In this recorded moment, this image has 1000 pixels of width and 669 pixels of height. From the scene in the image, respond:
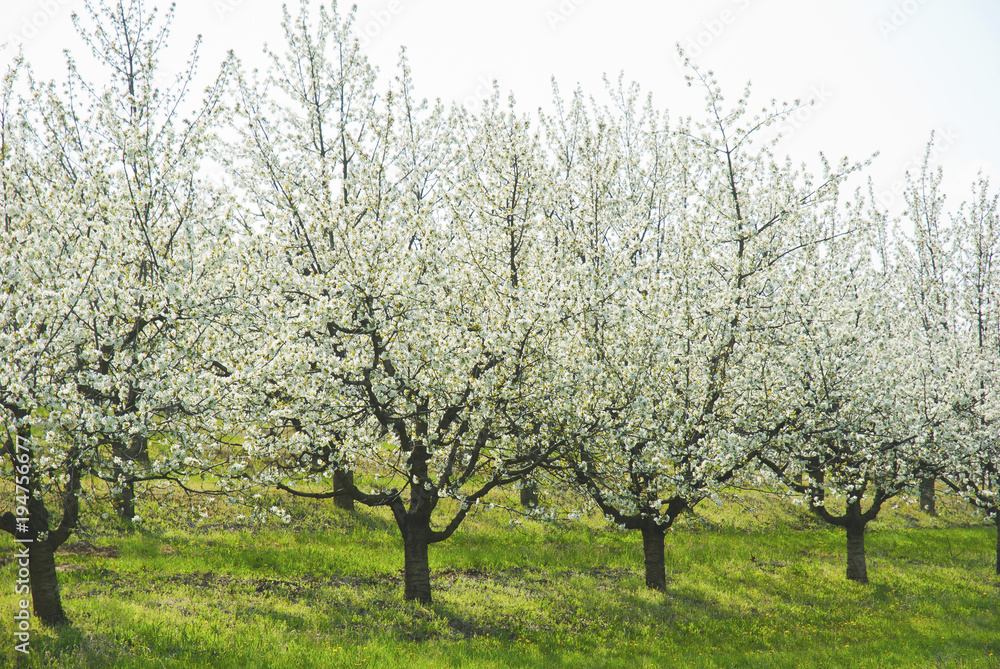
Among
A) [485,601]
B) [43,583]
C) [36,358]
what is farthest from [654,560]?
[36,358]

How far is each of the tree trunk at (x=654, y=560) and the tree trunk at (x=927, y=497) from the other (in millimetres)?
24671

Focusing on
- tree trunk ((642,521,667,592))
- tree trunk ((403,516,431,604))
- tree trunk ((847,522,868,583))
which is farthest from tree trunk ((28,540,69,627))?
tree trunk ((847,522,868,583))

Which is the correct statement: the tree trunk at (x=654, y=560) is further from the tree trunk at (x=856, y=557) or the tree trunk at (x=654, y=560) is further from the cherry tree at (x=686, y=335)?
the tree trunk at (x=856, y=557)

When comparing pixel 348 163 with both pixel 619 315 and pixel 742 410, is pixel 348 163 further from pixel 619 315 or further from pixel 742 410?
pixel 742 410

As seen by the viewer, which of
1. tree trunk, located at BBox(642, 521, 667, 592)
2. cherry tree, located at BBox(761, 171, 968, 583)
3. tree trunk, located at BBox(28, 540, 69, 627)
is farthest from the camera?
tree trunk, located at BBox(642, 521, 667, 592)

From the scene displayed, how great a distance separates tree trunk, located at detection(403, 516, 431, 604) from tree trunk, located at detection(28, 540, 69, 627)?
720 centimetres

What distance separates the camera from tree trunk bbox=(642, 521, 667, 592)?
18234mm

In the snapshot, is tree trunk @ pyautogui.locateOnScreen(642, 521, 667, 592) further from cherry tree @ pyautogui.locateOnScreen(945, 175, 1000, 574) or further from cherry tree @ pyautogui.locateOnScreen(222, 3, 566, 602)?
cherry tree @ pyautogui.locateOnScreen(945, 175, 1000, 574)

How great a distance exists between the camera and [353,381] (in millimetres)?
13055

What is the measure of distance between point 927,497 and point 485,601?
31.5 meters

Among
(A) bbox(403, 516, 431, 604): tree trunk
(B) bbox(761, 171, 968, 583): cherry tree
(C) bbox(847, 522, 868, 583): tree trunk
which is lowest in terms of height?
(C) bbox(847, 522, 868, 583): tree trunk

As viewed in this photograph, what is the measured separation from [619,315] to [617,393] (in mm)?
1981

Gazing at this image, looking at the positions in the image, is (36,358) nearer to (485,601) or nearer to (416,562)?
(416,562)

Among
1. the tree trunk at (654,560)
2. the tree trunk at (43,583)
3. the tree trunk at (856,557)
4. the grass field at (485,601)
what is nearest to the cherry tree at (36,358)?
the tree trunk at (43,583)
